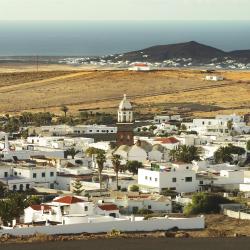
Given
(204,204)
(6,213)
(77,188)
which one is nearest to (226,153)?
(77,188)

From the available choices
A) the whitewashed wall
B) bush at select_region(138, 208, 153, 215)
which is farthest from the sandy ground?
bush at select_region(138, 208, 153, 215)

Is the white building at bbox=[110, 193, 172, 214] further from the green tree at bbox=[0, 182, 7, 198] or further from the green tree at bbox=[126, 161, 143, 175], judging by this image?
the green tree at bbox=[126, 161, 143, 175]

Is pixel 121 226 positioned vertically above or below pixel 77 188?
below

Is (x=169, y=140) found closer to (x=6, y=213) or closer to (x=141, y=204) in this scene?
(x=141, y=204)

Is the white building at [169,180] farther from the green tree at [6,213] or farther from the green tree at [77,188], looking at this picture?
the green tree at [6,213]

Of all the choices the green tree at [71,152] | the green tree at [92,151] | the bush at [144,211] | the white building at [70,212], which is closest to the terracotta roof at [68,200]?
the white building at [70,212]

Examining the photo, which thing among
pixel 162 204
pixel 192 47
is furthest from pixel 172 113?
pixel 192 47
